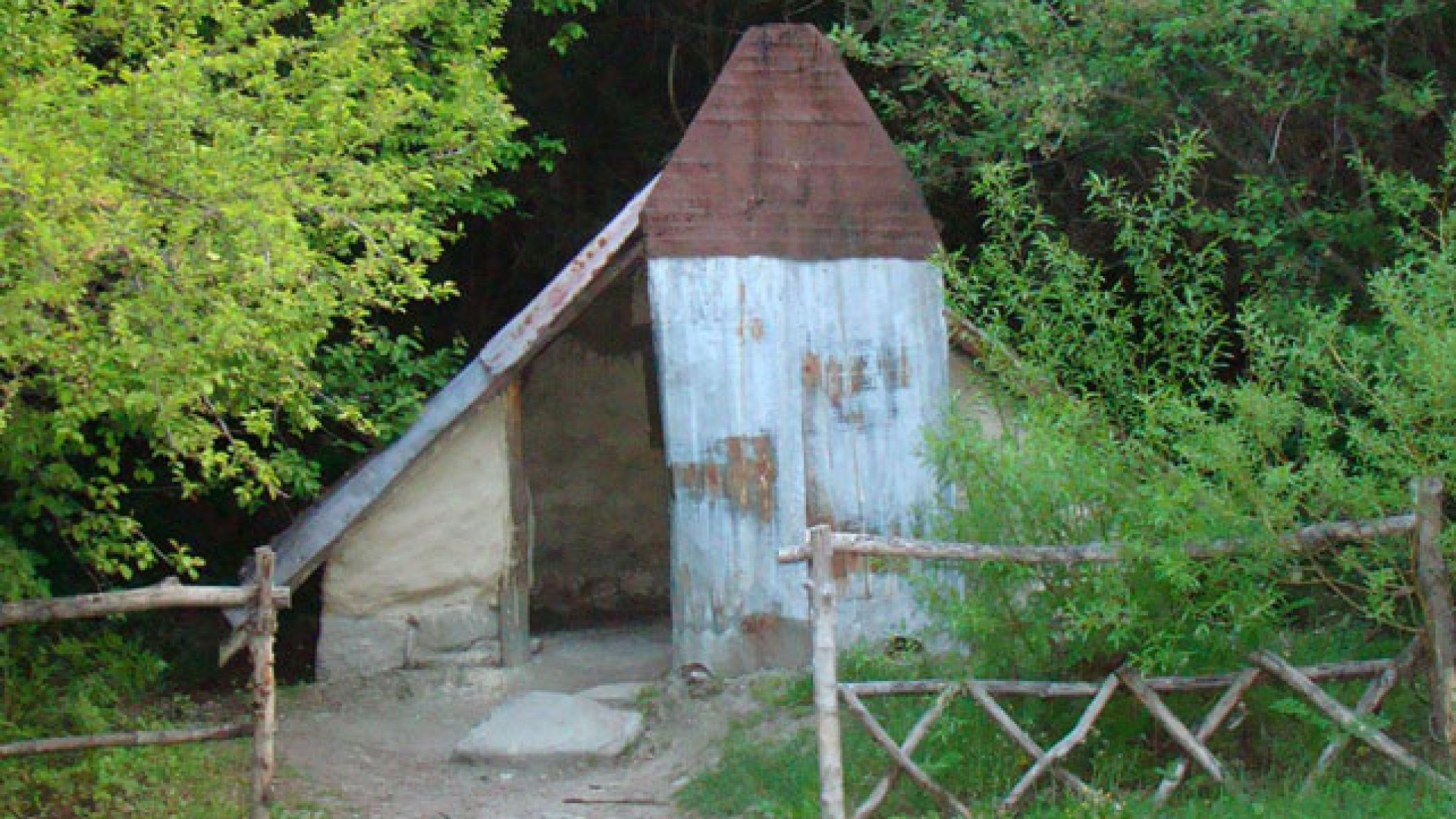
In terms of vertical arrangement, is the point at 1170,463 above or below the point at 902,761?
above

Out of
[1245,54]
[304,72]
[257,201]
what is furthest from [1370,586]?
[304,72]

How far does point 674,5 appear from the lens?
35.5 ft

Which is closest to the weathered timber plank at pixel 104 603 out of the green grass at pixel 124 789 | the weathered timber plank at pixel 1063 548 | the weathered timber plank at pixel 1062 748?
the green grass at pixel 124 789

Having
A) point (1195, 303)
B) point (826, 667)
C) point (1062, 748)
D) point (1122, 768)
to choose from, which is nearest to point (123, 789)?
point (826, 667)

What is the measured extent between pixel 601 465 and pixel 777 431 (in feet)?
11.9

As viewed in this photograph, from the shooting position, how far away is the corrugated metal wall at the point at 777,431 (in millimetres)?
7719

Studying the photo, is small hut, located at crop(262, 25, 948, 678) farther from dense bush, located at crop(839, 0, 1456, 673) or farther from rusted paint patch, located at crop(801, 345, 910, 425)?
dense bush, located at crop(839, 0, 1456, 673)

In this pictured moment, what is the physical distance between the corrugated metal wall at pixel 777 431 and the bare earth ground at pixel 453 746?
0.47 m

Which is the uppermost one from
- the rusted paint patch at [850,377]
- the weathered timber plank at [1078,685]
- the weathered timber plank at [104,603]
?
the rusted paint patch at [850,377]

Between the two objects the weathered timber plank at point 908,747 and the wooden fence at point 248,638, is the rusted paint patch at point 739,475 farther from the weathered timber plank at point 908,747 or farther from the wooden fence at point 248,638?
the wooden fence at point 248,638

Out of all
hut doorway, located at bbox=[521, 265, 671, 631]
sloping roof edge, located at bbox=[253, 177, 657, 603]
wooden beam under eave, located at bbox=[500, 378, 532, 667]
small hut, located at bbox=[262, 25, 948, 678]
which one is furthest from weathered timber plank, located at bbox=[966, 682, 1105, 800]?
hut doorway, located at bbox=[521, 265, 671, 631]

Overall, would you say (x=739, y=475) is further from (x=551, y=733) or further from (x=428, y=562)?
(x=428, y=562)

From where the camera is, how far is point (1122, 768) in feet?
19.5

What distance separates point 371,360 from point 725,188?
7.06 ft
